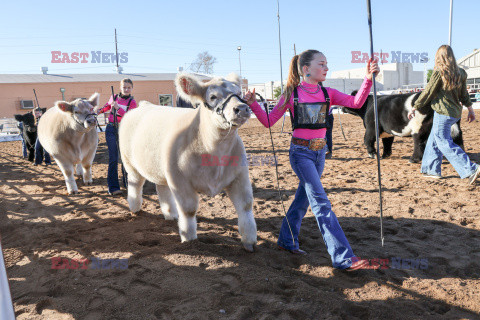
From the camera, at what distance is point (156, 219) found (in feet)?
16.0

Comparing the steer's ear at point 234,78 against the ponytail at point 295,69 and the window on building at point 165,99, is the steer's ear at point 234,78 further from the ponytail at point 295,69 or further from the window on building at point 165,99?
the window on building at point 165,99

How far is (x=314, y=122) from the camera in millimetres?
3176

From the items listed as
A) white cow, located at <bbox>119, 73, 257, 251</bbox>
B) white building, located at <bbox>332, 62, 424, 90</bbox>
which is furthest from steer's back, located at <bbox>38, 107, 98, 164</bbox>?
white building, located at <bbox>332, 62, 424, 90</bbox>

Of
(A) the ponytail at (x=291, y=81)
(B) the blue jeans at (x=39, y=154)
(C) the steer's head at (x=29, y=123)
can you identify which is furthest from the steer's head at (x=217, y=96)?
(C) the steer's head at (x=29, y=123)

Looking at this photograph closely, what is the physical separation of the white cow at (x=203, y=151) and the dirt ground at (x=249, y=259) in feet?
1.59

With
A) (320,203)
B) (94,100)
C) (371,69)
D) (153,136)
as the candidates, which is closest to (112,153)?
(94,100)

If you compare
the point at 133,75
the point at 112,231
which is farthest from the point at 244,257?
the point at 133,75

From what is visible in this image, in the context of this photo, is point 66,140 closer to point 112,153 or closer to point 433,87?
point 112,153

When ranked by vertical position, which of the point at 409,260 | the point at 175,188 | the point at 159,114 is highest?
the point at 159,114

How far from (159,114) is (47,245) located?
200 cm

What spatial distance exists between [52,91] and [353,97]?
101 feet

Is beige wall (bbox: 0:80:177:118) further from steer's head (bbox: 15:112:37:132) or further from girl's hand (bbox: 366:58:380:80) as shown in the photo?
girl's hand (bbox: 366:58:380:80)

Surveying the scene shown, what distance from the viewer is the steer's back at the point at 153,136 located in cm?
368

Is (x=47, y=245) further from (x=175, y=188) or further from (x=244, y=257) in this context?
(x=244, y=257)
